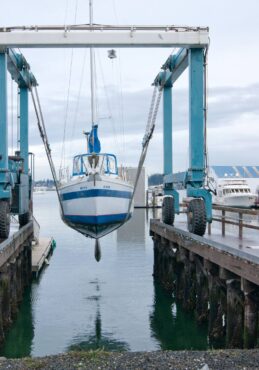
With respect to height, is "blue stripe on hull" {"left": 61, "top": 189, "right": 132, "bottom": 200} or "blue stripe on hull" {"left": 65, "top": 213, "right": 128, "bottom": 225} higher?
"blue stripe on hull" {"left": 61, "top": 189, "right": 132, "bottom": 200}

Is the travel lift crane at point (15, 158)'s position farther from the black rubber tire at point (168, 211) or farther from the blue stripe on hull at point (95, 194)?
the black rubber tire at point (168, 211)

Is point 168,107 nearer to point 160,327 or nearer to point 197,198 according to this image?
point 197,198

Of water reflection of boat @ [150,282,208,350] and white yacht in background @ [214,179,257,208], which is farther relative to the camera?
white yacht in background @ [214,179,257,208]

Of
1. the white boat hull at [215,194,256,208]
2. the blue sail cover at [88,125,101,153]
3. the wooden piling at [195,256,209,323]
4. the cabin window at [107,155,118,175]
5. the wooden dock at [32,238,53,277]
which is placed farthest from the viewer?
the white boat hull at [215,194,256,208]

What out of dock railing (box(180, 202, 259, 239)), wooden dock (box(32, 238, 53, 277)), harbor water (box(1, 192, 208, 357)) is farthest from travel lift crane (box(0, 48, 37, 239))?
dock railing (box(180, 202, 259, 239))

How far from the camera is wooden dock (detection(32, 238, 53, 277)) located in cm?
2455

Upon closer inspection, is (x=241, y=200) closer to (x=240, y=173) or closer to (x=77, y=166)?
(x=240, y=173)

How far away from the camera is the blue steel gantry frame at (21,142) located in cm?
1686

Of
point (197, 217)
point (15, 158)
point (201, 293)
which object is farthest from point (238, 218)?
point (15, 158)

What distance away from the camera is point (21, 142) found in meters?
24.2

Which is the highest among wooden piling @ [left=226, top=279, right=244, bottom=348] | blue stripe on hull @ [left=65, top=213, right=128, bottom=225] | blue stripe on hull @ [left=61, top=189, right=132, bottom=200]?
blue stripe on hull @ [left=61, top=189, right=132, bottom=200]

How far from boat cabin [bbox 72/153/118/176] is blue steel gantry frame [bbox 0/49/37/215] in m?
2.16

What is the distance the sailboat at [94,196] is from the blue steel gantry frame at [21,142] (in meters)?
1.88

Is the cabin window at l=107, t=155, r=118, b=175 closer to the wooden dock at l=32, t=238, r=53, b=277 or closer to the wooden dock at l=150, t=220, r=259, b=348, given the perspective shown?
the wooden dock at l=150, t=220, r=259, b=348
